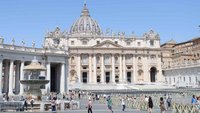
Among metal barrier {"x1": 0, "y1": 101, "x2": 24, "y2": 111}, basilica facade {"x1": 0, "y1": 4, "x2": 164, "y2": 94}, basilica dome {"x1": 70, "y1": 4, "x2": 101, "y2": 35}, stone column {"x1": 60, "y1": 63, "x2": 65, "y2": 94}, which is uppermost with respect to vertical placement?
basilica dome {"x1": 70, "y1": 4, "x2": 101, "y2": 35}

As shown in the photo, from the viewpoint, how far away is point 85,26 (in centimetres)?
12775

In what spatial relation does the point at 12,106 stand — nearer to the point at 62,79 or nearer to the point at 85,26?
the point at 62,79

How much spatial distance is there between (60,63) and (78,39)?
40619 millimetres

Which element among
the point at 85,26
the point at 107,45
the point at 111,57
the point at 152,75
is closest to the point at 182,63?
the point at 152,75

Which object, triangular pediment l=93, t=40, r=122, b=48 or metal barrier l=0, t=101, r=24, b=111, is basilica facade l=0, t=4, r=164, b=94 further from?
metal barrier l=0, t=101, r=24, b=111

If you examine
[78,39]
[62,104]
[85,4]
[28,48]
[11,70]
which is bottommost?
[62,104]

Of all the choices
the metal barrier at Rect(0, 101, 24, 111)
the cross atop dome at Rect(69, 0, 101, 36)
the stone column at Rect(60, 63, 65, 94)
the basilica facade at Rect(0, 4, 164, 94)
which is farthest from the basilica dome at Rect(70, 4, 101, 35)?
the metal barrier at Rect(0, 101, 24, 111)

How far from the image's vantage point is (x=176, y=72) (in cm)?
10175

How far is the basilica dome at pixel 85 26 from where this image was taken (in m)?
126

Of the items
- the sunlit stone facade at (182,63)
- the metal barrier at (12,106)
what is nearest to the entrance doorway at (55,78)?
the metal barrier at (12,106)

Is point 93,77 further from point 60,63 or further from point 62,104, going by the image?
point 62,104

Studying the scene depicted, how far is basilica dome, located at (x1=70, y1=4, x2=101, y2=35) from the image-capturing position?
412 ft

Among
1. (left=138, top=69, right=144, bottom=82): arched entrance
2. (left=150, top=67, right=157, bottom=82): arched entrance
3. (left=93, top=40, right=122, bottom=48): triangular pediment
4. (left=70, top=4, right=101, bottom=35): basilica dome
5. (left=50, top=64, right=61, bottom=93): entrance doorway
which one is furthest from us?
(left=70, top=4, right=101, bottom=35): basilica dome

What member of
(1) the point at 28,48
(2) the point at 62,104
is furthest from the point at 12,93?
(2) the point at 62,104
